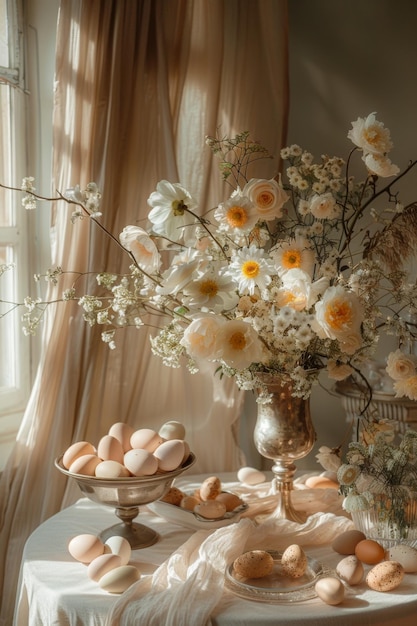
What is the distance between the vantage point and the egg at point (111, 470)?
1.55 metres

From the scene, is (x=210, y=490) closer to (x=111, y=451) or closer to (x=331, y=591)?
(x=111, y=451)

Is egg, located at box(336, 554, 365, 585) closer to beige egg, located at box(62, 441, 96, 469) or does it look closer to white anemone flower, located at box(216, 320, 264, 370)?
white anemone flower, located at box(216, 320, 264, 370)

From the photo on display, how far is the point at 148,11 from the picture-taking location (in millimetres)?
2297

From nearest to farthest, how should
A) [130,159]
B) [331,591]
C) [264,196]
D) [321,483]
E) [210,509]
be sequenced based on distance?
[331,591]
[264,196]
[210,509]
[321,483]
[130,159]

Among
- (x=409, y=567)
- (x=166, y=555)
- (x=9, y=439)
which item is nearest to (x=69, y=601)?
(x=166, y=555)

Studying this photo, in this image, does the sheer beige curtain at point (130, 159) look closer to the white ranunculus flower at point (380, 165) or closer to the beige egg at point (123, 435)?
the beige egg at point (123, 435)

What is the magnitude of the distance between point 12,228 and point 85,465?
1115mm

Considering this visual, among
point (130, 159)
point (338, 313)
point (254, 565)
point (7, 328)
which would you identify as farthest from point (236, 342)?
point (7, 328)

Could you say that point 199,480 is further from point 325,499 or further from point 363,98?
point 363,98

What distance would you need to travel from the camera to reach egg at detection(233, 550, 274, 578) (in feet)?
4.76

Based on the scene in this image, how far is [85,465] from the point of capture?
157 centimetres

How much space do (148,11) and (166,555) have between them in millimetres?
1550

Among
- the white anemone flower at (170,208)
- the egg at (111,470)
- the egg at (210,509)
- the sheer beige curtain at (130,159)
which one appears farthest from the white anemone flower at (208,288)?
the sheer beige curtain at (130,159)

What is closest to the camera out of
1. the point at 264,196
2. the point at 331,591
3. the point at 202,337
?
the point at 331,591
